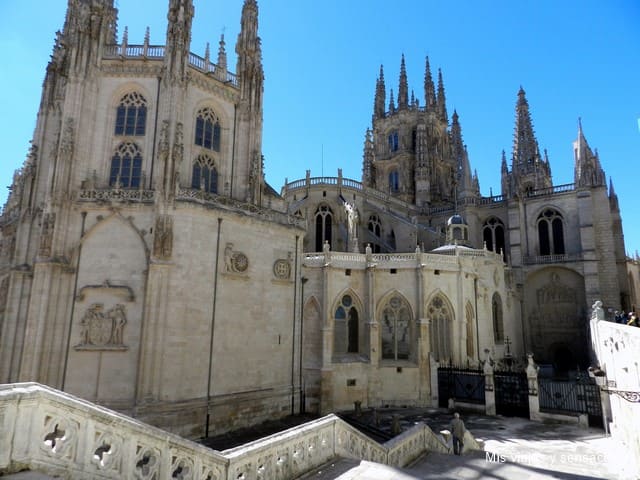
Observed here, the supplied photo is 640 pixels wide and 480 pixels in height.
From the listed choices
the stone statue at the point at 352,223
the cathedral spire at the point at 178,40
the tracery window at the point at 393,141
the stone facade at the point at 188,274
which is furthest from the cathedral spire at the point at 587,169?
the cathedral spire at the point at 178,40

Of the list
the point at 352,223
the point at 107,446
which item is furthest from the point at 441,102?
the point at 107,446

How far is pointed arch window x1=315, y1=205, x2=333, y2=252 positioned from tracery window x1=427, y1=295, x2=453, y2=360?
12376mm

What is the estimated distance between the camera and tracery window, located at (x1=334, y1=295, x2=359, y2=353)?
24.0m

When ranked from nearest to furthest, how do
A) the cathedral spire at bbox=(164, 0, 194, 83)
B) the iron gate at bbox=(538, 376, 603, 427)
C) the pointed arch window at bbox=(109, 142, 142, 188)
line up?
1. the pointed arch window at bbox=(109, 142, 142, 188)
2. the cathedral spire at bbox=(164, 0, 194, 83)
3. the iron gate at bbox=(538, 376, 603, 427)

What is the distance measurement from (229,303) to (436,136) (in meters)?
40.1

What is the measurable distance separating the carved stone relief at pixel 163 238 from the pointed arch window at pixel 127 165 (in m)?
3.16

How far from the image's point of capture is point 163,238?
16.7m

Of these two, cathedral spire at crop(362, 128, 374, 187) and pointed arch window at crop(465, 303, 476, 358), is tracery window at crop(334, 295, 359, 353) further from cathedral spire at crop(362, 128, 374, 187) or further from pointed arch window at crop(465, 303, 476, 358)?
cathedral spire at crop(362, 128, 374, 187)

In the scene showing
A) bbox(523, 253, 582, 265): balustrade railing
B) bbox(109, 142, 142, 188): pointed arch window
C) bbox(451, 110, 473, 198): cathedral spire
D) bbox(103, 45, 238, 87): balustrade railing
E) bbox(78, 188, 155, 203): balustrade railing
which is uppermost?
bbox(451, 110, 473, 198): cathedral spire

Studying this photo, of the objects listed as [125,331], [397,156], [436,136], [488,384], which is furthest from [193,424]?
[436,136]

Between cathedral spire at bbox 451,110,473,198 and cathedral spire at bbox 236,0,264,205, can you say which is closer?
cathedral spire at bbox 236,0,264,205

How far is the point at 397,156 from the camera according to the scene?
49.7m

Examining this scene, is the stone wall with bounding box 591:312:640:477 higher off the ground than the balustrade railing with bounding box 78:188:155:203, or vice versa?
the balustrade railing with bounding box 78:188:155:203

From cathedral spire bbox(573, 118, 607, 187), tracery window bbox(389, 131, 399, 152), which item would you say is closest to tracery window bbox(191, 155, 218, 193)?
cathedral spire bbox(573, 118, 607, 187)
